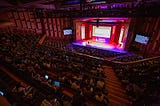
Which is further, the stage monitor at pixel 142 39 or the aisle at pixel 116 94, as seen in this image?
the stage monitor at pixel 142 39

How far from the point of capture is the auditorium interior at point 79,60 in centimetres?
399

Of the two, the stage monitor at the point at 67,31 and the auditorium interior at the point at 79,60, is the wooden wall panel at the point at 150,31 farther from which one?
the stage monitor at the point at 67,31

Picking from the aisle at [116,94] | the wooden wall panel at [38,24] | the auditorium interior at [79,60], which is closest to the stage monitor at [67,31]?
the auditorium interior at [79,60]

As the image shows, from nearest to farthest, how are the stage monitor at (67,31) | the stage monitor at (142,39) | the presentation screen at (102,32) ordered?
the stage monitor at (142,39) < the presentation screen at (102,32) < the stage monitor at (67,31)

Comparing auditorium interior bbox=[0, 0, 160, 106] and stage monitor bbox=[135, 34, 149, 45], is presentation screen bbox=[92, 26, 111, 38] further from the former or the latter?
stage monitor bbox=[135, 34, 149, 45]

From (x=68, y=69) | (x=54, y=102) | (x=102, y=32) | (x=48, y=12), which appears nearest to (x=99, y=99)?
(x=54, y=102)

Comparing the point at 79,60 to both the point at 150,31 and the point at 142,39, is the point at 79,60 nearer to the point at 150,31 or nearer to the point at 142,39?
the point at 142,39

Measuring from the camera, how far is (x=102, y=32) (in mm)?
18359

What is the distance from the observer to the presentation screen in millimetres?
17594

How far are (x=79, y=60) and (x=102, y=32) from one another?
449 inches

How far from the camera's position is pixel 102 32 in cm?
1836

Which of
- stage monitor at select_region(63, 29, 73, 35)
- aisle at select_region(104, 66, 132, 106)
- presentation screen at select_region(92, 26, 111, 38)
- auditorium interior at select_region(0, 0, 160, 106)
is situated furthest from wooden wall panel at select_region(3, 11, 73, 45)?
aisle at select_region(104, 66, 132, 106)

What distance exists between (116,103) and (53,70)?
12.5ft

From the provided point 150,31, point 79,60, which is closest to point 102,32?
point 150,31
